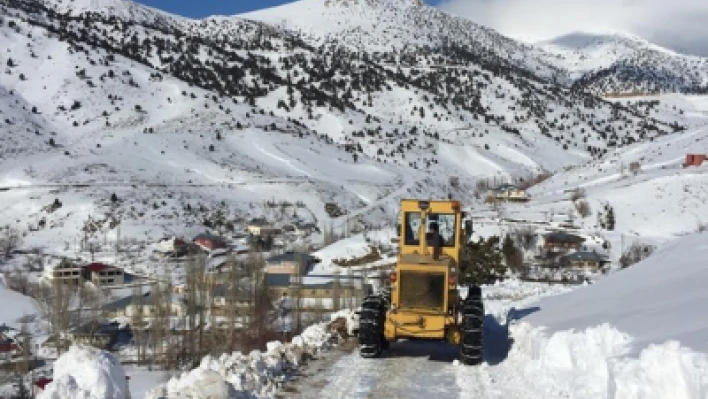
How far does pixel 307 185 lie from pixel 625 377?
91815 millimetres

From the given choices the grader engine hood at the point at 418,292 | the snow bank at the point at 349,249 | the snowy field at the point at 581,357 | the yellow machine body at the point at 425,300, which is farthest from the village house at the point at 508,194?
the grader engine hood at the point at 418,292

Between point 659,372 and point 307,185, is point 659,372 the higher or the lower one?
the lower one

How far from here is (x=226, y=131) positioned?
11681 centimetres

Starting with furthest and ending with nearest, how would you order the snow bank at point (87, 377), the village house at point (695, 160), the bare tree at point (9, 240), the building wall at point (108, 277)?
the village house at point (695, 160) < the bare tree at point (9, 240) < the building wall at point (108, 277) < the snow bank at point (87, 377)

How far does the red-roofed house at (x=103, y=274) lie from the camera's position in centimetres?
6336

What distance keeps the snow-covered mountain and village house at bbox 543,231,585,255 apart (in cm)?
2558

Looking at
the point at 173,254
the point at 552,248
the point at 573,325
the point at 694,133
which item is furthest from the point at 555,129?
the point at 573,325

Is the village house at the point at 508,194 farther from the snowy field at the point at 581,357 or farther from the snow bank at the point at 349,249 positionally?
the snowy field at the point at 581,357

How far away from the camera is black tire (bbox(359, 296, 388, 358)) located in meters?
14.7

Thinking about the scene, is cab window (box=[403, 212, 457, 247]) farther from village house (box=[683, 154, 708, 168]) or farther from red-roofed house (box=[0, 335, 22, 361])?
village house (box=[683, 154, 708, 168])

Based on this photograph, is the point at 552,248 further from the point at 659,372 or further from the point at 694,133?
the point at 694,133

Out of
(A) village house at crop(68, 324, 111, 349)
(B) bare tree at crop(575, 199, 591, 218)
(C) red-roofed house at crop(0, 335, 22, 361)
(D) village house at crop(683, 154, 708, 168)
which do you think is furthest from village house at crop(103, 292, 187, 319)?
(D) village house at crop(683, 154, 708, 168)

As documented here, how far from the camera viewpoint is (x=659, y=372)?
8062 mm

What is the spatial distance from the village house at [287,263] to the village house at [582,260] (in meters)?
23.3
